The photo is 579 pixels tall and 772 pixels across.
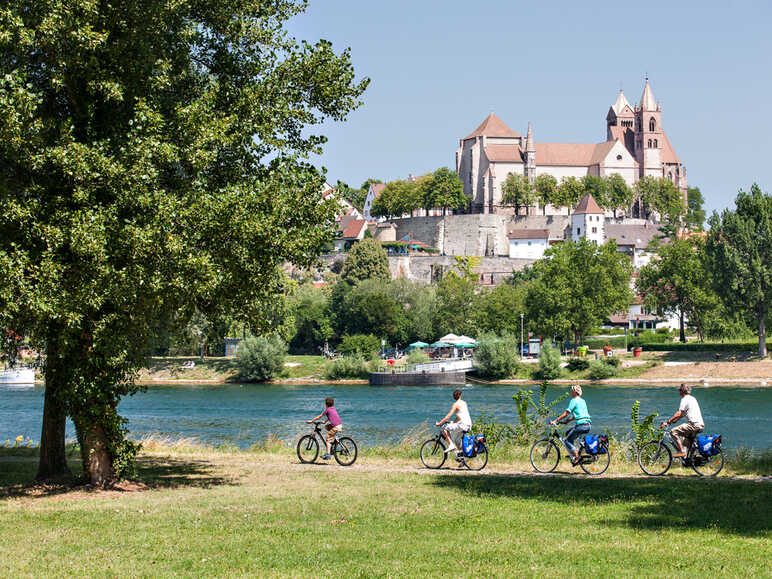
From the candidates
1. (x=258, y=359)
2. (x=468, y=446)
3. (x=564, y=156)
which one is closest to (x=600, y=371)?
(x=258, y=359)

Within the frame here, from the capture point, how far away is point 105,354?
13398 mm

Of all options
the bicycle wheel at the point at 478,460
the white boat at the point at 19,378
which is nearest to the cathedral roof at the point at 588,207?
the white boat at the point at 19,378

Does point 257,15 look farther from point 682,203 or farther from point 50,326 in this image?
point 682,203

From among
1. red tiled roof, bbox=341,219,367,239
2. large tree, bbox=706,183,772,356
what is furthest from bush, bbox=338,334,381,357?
red tiled roof, bbox=341,219,367,239

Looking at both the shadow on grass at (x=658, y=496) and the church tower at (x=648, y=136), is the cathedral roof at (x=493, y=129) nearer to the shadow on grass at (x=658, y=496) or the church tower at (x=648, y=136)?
the church tower at (x=648, y=136)

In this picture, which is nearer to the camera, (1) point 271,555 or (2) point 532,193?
(1) point 271,555

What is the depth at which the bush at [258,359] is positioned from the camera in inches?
2712

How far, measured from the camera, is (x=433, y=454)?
1703 cm

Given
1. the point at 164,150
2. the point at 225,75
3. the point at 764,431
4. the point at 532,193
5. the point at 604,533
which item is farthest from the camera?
the point at 532,193

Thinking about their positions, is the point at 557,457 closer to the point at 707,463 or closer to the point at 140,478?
the point at 707,463

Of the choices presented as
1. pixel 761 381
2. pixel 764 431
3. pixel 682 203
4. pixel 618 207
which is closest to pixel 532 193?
pixel 618 207

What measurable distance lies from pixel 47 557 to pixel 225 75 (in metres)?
8.87

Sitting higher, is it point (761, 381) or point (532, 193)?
point (532, 193)

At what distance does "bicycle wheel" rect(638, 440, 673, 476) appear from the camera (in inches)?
618
